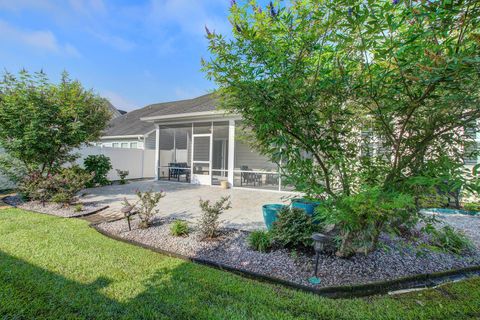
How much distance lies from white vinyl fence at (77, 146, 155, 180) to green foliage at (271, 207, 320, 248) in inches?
446

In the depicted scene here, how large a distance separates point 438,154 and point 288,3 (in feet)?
8.43

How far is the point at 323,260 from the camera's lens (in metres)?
3.49

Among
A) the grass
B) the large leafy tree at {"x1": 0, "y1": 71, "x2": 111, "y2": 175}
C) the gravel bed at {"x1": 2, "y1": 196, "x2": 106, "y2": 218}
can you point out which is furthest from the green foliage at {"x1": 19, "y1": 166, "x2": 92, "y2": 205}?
the grass

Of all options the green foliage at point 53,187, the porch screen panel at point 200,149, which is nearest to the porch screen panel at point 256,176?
the porch screen panel at point 200,149

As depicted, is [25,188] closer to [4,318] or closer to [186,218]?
[186,218]

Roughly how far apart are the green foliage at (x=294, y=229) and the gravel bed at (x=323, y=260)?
0.19 m

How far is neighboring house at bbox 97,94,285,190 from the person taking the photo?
1070cm

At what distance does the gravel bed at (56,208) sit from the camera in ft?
20.0

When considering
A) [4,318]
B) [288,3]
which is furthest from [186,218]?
[288,3]

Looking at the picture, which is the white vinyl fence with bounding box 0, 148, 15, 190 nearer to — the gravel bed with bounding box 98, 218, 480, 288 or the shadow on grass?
the gravel bed with bounding box 98, 218, 480, 288

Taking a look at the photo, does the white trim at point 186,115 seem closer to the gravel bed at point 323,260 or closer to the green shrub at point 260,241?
the gravel bed at point 323,260

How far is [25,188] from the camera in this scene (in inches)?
276

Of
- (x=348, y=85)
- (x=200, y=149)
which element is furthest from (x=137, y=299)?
(x=200, y=149)

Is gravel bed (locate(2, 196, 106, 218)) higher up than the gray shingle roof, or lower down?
lower down
